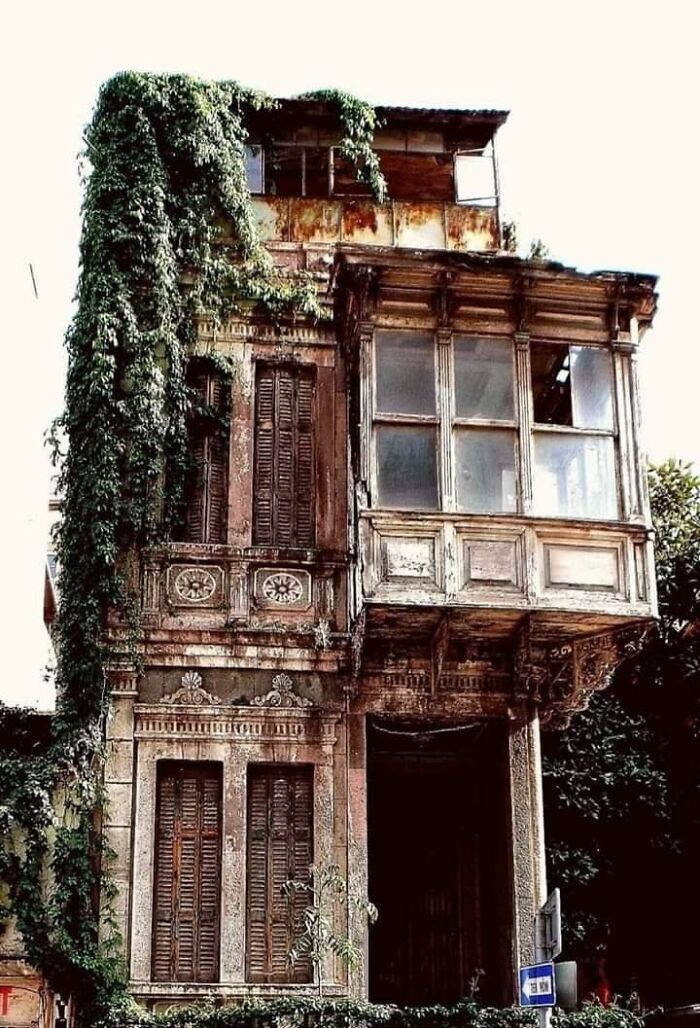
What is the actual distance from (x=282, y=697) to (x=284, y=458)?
293 cm

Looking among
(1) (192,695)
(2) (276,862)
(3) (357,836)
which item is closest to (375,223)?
(1) (192,695)

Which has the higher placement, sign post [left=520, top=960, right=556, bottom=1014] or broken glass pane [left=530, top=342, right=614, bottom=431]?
broken glass pane [left=530, top=342, right=614, bottom=431]

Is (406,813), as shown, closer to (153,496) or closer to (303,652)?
(303,652)

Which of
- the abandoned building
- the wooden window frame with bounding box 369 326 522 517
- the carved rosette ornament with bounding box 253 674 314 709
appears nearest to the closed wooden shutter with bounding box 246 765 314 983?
the abandoned building

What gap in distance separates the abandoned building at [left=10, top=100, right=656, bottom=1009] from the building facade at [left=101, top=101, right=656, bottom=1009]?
27 millimetres

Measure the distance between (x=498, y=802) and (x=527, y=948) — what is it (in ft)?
5.77

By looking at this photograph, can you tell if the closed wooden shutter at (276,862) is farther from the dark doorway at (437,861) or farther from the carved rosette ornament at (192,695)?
the dark doorway at (437,861)

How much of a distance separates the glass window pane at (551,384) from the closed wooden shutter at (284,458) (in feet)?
8.87

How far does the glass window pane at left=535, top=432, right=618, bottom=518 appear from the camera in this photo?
637 inches

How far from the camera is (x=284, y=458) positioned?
17.5 meters

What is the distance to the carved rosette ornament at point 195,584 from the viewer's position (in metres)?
16.6

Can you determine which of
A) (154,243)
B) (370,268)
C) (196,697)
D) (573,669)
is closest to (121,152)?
(154,243)

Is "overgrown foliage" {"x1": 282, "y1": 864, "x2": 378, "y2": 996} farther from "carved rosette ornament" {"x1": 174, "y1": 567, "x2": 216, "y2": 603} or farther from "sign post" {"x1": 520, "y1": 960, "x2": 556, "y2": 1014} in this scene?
"sign post" {"x1": 520, "y1": 960, "x2": 556, "y2": 1014}

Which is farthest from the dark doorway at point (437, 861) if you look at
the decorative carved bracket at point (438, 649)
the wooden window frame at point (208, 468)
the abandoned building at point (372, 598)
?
the wooden window frame at point (208, 468)
